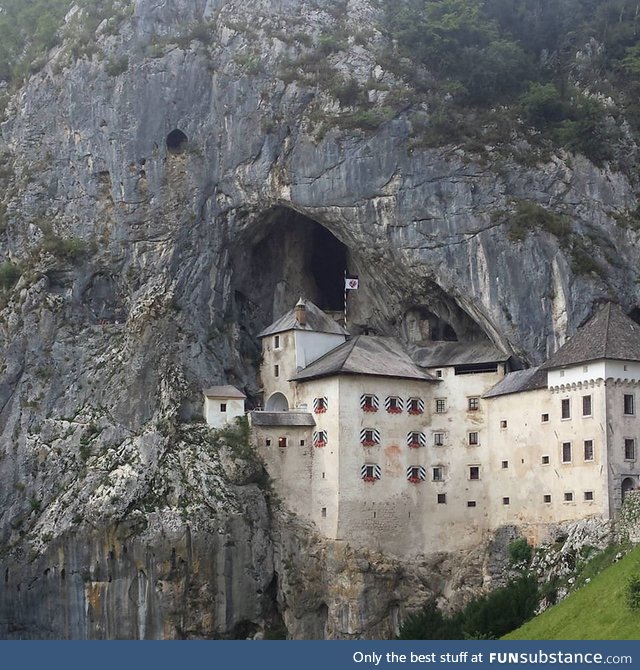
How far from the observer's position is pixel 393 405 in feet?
291

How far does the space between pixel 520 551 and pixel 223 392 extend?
22.2m

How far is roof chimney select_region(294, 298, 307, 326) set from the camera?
93.0 meters

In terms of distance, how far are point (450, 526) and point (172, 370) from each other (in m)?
21.1

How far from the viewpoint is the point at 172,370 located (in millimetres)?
92000

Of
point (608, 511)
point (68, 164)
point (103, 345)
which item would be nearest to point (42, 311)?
point (103, 345)

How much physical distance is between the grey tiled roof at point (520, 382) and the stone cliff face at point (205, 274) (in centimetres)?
146

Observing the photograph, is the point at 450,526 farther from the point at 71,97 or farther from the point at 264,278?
the point at 71,97

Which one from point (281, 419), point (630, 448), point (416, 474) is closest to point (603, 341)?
point (630, 448)

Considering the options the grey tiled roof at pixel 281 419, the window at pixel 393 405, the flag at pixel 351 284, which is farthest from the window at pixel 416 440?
the flag at pixel 351 284

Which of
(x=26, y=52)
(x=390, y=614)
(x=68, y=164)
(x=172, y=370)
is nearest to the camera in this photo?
(x=390, y=614)

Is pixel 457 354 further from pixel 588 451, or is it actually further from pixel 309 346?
pixel 588 451

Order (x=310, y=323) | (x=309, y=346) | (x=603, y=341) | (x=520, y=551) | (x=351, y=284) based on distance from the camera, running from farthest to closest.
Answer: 1. (x=351, y=284)
2. (x=310, y=323)
3. (x=309, y=346)
4. (x=520, y=551)
5. (x=603, y=341)

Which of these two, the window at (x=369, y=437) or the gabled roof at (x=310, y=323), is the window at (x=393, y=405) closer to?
the window at (x=369, y=437)

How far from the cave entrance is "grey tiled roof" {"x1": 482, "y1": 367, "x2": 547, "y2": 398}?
15.6m
